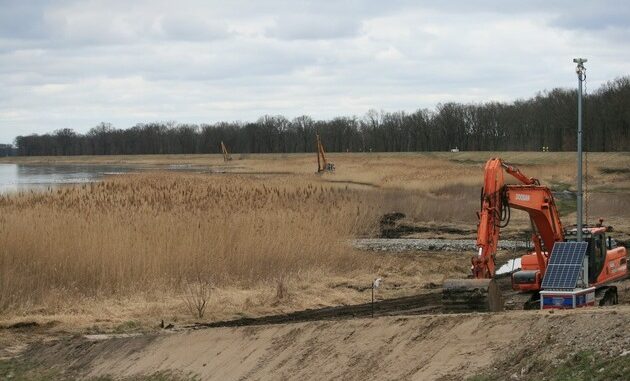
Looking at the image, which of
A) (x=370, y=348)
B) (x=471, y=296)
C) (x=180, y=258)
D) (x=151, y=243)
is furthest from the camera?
(x=151, y=243)

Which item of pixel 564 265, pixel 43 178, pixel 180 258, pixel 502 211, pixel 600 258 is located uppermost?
pixel 502 211

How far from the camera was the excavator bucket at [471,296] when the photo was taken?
41.0 ft

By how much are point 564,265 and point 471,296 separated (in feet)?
9.08

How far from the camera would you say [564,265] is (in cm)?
1455

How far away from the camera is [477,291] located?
41.1 ft

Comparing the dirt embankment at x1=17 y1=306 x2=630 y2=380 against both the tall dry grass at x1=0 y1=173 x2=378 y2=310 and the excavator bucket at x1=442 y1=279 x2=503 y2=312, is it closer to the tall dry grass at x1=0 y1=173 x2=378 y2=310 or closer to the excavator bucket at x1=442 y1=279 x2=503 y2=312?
the excavator bucket at x1=442 y1=279 x2=503 y2=312

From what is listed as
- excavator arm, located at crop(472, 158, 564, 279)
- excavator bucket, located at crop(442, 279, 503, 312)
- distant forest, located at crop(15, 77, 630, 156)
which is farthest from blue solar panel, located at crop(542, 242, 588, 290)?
distant forest, located at crop(15, 77, 630, 156)

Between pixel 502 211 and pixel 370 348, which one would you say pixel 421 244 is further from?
pixel 370 348

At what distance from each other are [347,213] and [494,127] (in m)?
97.2

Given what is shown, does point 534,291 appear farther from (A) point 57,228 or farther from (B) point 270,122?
(B) point 270,122

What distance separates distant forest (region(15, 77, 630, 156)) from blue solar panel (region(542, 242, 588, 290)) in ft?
192

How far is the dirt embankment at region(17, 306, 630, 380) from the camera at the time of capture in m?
9.39

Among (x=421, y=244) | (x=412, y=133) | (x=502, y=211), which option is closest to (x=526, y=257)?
(x=502, y=211)

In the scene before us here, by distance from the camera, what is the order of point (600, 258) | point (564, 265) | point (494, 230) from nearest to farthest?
point (564, 265) < point (494, 230) < point (600, 258)
